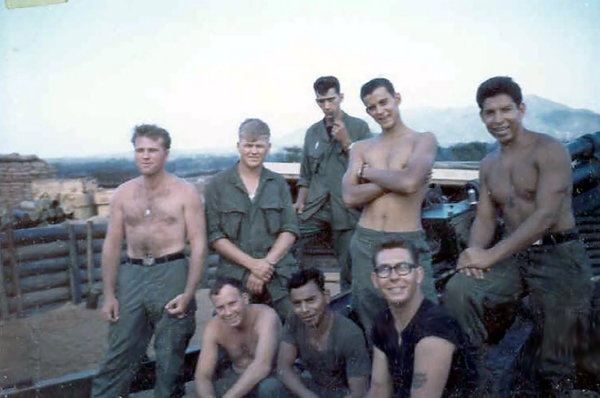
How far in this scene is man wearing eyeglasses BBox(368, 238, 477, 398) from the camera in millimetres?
2432

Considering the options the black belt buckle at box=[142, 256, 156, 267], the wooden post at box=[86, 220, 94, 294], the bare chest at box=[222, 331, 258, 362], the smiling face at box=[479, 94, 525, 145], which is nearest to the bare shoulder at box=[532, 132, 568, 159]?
the smiling face at box=[479, 94, 525, 145]

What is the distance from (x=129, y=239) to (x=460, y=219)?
2309 millimetres

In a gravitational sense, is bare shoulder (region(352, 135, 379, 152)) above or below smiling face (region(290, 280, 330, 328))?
above

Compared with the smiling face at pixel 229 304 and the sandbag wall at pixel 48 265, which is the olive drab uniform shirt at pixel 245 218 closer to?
the smiling face at pixel 229 304

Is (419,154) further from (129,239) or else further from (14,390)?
(14,390)

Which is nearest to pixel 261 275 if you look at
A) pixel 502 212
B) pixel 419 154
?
pixel 419 154

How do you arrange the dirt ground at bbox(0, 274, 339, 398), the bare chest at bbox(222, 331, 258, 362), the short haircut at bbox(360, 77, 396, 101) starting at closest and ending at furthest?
the short haircut at bbox(360, 77, 396, 101)
the bare chest at bbox(222, 331, 258, 362)
the dirt ground at bbox(0, 274, 339, 398)

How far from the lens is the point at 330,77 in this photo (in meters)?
4.25

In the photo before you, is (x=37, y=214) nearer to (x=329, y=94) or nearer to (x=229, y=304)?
(x=329, y=94)

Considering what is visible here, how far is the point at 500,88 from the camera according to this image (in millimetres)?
3182

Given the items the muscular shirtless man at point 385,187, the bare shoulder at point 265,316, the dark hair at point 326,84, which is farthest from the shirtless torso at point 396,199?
the dark hair at point 326,84

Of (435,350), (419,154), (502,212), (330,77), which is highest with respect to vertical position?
(330,77)

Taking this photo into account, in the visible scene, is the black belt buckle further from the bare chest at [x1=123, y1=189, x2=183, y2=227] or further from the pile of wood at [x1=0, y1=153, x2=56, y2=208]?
the pile of wood at [x1=0, y1=153, x2=56, y2=208]

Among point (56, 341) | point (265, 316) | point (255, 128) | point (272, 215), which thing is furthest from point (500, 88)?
point (56, 341)
